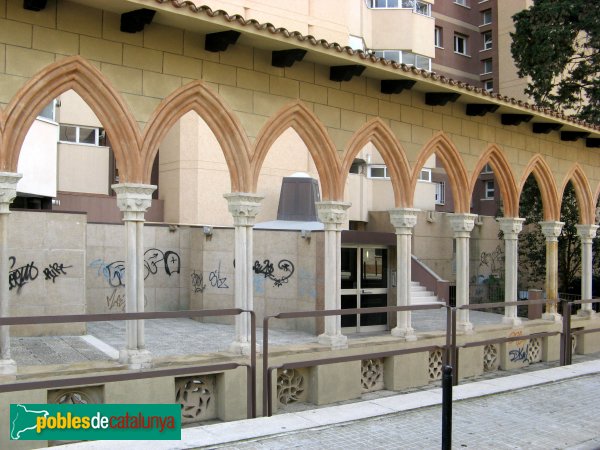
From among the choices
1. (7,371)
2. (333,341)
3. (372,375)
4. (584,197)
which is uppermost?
(584,197)

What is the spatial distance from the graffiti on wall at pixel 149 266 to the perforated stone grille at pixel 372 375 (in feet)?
24.0

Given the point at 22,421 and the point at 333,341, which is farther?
the point at 333,341

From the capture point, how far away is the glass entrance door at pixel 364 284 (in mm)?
14438

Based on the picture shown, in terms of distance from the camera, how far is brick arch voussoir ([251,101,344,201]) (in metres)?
9.33

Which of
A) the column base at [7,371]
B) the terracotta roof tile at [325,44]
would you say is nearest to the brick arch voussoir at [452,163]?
the terracotta roof tile at [325,44]

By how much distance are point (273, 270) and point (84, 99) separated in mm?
7446

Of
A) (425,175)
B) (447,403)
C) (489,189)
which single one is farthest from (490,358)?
(489,189)

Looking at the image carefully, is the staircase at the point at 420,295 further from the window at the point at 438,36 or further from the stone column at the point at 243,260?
the window at the point at 438,36

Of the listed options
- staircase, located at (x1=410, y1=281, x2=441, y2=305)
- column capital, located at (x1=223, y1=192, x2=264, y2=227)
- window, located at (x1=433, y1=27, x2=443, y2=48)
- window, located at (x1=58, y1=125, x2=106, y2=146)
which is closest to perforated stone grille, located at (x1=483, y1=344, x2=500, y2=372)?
column capital, located at (x1=223, y1=192, x2=264, y2=227)

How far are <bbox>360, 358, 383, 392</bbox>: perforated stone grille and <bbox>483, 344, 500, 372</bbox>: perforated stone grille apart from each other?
274 cm

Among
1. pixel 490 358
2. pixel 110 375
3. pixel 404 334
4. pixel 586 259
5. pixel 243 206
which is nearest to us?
pixel 110 375

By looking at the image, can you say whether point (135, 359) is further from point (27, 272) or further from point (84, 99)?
point (27, 272)

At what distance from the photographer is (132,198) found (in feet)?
26.7

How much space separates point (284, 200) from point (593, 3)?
1018 centimetres
